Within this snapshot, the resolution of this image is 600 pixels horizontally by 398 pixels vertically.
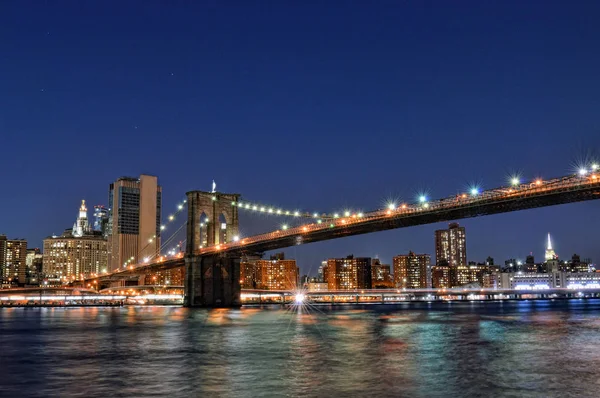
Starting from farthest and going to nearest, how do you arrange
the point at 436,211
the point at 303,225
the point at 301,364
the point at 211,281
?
1. the point at 211,281
2. the point at 303,225
3. the point at 436,211
4. the point at 301,364

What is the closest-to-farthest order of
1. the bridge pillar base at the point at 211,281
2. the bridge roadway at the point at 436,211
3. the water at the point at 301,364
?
1. the water at the point at 301,364
2. the bridge roadway at the point at 436,211
3. the bridge pillar base at the point at 211,281

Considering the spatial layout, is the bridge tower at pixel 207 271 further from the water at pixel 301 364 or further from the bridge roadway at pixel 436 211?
the water at pixel 301 364

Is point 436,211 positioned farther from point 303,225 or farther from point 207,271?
point 207,271

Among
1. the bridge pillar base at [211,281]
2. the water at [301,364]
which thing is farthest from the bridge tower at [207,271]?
the water at [301,364]

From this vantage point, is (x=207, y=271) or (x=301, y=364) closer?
(x=301, y=364)

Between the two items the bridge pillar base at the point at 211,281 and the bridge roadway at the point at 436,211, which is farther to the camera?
the bridge pillar base at the point at 211,281

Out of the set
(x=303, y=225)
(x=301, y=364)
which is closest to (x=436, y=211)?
(x=303, y=225)

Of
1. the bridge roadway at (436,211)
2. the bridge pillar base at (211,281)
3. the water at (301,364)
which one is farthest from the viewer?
the bridge pillar base at (211,281)
